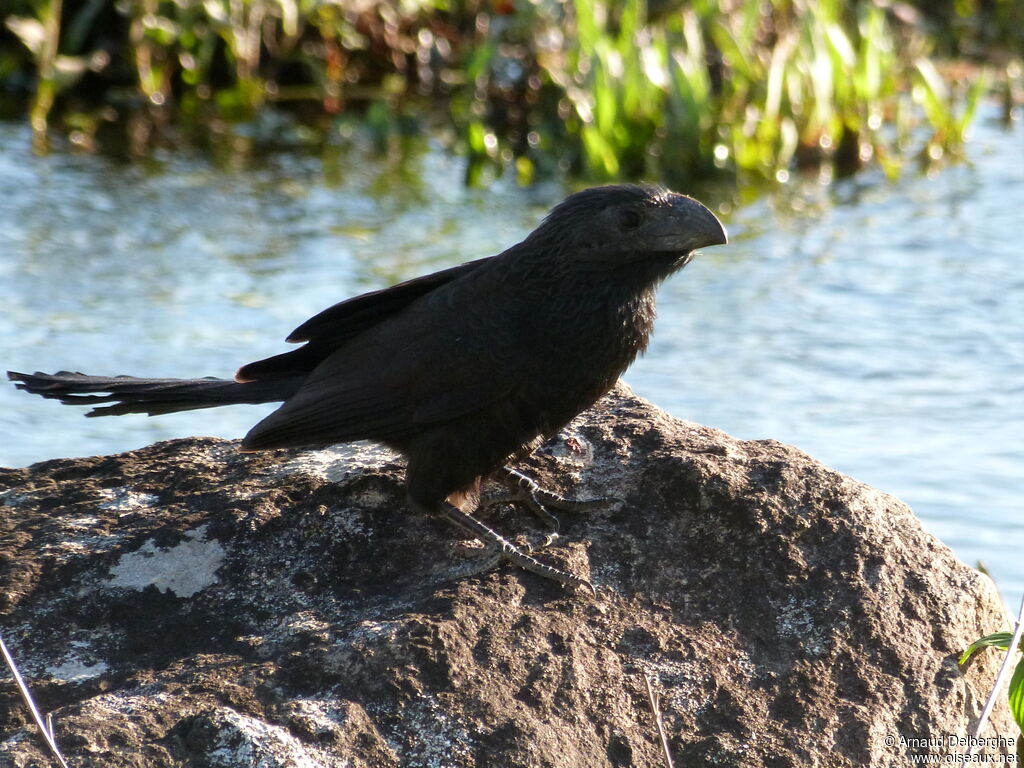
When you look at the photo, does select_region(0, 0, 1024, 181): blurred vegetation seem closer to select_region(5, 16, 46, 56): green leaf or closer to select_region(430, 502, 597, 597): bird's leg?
select_region(5, 16, 46, 56): green leaf

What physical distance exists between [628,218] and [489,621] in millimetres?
1131

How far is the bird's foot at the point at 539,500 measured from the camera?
3594 mm

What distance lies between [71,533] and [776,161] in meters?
6.64

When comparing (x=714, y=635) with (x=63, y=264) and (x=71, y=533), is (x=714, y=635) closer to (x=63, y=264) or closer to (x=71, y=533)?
(x=71, y=533)

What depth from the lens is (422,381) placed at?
11.7ft

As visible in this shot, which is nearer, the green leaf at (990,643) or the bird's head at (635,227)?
the green leaf at (990,643)

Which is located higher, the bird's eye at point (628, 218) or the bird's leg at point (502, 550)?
the bird's eye at point (628, 218)

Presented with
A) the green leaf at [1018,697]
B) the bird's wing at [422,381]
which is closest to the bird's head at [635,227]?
the bird's wing at [422,381]

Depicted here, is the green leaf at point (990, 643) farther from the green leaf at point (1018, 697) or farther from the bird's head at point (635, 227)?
the bird's head at point (635, 227)

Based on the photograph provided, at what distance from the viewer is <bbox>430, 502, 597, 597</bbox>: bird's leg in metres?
3.29

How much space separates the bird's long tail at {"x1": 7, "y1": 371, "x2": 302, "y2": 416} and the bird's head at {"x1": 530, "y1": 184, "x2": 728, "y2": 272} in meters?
1.01

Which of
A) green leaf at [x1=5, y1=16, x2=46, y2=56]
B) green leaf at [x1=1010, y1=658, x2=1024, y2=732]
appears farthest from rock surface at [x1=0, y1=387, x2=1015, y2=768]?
green leaf at [x1=5, y1=16, x2=46, y2=56]

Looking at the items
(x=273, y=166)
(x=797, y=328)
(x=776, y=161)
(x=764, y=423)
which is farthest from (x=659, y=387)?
(x=273, y=166)

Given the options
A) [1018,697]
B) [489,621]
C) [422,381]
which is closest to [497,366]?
[422,381]
